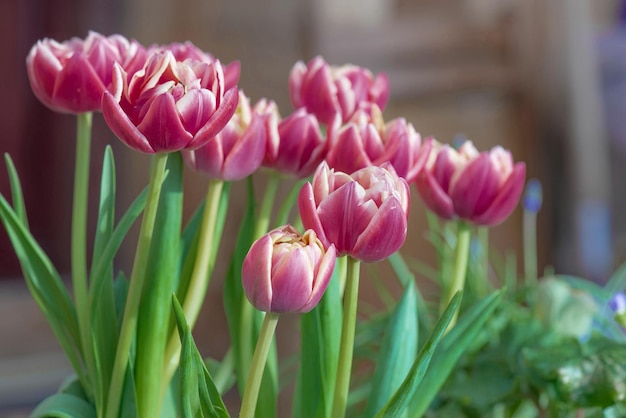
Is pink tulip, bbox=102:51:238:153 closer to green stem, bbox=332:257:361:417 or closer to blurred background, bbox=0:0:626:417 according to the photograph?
green stem, bbox=332:257:361:417

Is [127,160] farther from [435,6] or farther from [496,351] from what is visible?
[496,351]

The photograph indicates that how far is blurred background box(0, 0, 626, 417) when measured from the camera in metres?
1.73

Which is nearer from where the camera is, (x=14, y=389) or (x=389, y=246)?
(x=389, y=246)

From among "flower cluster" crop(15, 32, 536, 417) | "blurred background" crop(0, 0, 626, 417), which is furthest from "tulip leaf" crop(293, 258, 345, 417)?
"blurred background" crop(0, 0, 626, 417)

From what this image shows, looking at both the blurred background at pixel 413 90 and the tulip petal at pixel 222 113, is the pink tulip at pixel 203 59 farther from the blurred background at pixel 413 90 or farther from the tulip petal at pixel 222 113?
the blurred background at pixel 413 90

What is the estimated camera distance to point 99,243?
1.07ft

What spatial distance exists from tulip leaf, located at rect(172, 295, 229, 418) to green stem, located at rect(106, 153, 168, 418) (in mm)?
31

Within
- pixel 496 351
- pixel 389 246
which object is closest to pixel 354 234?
pixel 389 246

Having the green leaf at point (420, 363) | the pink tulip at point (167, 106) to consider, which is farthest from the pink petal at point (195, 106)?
the green leaf at point (420, 363)

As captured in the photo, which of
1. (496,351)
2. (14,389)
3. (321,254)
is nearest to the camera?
(321,254)

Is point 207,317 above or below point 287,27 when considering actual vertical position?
below

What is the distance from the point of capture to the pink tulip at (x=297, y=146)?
12.7 inches

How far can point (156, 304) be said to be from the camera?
305mm

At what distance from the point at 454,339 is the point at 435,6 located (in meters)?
1.70
